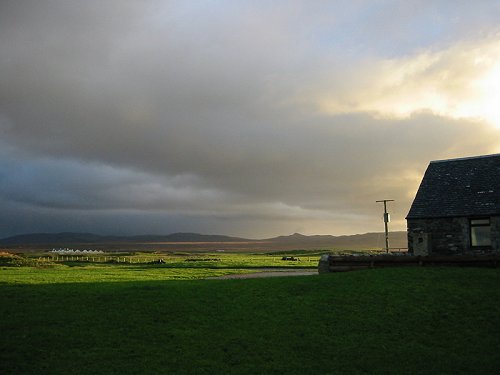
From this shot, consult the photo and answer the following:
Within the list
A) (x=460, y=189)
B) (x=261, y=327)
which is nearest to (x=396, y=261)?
(x=460, y=189)

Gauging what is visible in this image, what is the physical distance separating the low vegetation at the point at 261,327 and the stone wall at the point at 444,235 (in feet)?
31.2

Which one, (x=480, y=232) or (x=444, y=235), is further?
(x=480, y=232)

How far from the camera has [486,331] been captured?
1802cm

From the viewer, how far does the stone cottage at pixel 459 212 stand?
3456 cm

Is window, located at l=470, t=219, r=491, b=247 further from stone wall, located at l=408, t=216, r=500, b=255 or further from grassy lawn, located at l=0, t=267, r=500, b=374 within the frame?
grassy lawn, located at l=0, t=267, r=500, b=374

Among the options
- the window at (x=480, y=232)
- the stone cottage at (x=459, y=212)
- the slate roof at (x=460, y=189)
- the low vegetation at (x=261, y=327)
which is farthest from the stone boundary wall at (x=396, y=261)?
the slate roof at (x=460, y=189)

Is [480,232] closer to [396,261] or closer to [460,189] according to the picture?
[460,189]

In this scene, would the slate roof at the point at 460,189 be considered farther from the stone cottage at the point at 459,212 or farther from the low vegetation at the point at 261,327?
the low vegetation at the point at 261,327

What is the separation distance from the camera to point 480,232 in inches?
1487

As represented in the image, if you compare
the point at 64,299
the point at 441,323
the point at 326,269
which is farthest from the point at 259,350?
the point at 326,269

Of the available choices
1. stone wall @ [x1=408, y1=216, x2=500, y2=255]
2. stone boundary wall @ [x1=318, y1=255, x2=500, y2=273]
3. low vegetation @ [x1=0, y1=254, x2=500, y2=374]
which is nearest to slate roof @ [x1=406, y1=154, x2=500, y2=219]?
stone wall @ [x1=408, y1=216, x2=500, y2=255]

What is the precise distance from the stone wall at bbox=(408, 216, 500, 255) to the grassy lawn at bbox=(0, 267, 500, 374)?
9.76 meters

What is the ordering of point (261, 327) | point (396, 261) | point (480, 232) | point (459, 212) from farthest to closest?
point (480, 232) → point (459, 212) → point (396, 261) → point (261, 327)

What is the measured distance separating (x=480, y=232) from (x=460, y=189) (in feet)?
13.7
